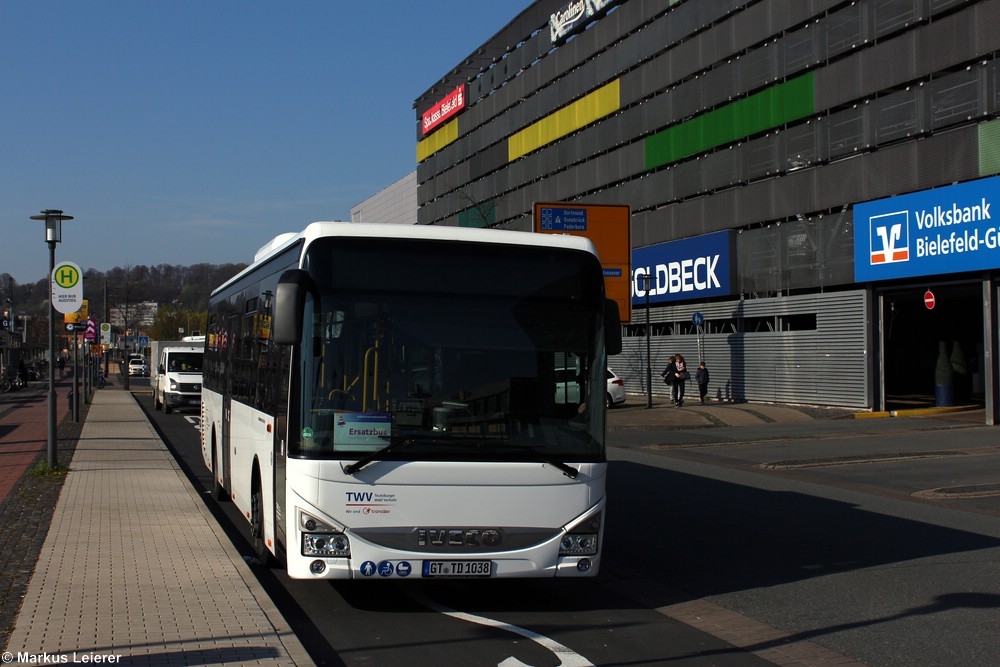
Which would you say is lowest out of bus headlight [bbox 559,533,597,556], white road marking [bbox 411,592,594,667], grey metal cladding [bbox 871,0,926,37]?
white road marking [bbox 411,592,594,667]

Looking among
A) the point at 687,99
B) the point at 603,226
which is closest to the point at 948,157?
the point at 603,226

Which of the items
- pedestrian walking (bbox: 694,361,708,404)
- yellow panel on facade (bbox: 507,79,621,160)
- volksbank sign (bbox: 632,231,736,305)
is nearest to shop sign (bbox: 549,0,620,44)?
yellow panel on facade (bbox: 507,79,621,160)

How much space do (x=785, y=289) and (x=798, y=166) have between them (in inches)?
158

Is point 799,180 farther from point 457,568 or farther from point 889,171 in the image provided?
point 457,568

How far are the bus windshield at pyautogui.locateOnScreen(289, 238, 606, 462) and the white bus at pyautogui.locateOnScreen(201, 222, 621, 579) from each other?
0.01 metres

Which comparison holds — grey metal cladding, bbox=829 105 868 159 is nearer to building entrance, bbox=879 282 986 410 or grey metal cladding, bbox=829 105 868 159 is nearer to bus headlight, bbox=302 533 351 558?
building entrance, bbox=879 282 986 410

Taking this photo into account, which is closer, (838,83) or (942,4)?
(942,4)

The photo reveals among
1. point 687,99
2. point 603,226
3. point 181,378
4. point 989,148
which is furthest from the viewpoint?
point 687,99

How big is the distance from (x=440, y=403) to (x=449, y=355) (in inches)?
13.5

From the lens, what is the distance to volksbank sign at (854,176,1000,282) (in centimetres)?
2686

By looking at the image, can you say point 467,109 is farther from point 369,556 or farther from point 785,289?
point 369,556

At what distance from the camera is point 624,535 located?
11.8 m

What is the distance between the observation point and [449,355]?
766cm

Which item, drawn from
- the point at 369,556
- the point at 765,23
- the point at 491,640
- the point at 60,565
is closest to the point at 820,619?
the point at 491,640
